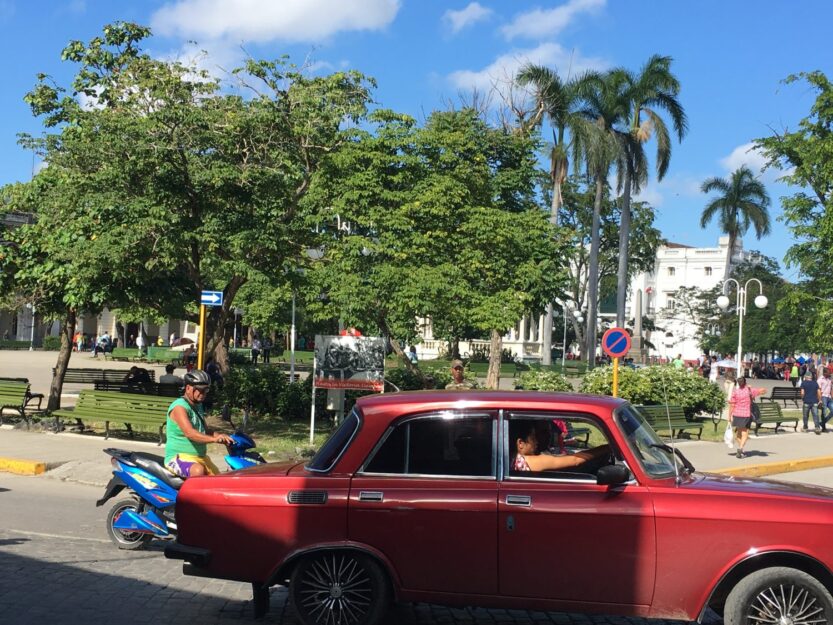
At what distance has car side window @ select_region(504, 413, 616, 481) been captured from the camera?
203 inches

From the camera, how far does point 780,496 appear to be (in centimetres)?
492

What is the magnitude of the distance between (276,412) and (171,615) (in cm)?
1326

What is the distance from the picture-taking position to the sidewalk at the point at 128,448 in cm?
1252

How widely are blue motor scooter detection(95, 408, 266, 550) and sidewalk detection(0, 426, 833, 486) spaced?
4534mm

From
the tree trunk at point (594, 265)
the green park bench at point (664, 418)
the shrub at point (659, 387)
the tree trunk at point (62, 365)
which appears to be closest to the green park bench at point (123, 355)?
the tree trunk at point (594, 265)

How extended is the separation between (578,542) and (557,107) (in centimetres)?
3775

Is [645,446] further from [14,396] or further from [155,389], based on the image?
[155,389]

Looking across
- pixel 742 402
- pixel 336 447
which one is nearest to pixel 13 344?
pixel 742 402

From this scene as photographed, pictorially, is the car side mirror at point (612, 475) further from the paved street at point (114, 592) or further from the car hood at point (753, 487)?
the paved street at point (114, 592)

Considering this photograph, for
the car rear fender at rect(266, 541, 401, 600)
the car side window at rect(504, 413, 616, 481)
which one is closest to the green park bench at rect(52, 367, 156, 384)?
the car rear fender at rect(266, 541, 401, 600)

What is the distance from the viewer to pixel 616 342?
1502 centimetres

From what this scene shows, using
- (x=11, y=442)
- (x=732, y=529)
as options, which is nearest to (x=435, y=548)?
(x=732, y=529)

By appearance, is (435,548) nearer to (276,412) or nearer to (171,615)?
(171,615)

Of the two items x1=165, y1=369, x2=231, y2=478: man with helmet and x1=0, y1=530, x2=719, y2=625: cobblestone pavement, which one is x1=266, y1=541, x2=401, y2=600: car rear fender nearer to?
x1=0, y1=530, x2=719, y2=625: cobblestone pavement
